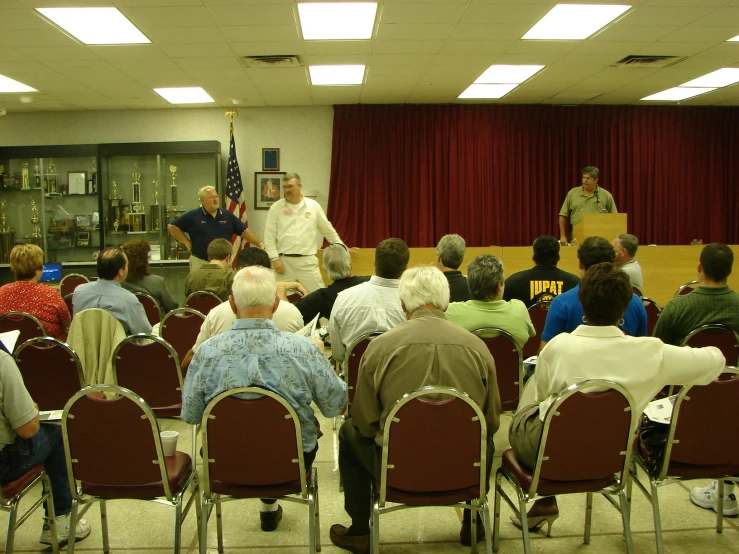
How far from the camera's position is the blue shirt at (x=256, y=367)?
7.12 feet

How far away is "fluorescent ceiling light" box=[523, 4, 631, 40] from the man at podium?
2.49m

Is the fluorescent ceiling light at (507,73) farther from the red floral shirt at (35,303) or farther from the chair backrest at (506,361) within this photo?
the red floral shirt at (35,303)

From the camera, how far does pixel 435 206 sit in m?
9.12

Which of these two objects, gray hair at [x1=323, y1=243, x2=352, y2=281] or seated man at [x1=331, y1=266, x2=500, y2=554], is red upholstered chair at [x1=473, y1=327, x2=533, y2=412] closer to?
seated man at [x1=331, y1=266, x2=500, y2=554]

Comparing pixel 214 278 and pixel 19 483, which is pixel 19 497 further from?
pixel 214 278

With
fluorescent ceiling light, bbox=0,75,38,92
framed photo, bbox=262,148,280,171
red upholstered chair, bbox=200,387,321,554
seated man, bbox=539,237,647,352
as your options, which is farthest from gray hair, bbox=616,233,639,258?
fluorescent ceiling light, bbox=0,75,38,92

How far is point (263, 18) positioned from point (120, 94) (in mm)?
3618

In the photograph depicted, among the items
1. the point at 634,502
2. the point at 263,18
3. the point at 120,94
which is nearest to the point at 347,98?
the point at 120,94

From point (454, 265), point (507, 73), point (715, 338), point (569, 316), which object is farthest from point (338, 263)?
point (507, 73)

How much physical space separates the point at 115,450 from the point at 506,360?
6.16 ft

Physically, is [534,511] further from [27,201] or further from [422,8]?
[27,201]

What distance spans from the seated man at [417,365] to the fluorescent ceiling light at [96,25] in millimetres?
3933

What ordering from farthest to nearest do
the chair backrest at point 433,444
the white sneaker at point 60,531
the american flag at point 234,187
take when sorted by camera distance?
the american flag at point 234,187 → the white sneaker at point 60,531 → the chair backrest at point 433,444

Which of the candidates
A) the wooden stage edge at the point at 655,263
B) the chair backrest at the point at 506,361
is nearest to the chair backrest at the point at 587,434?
the chair backrest at the point at 506,361
